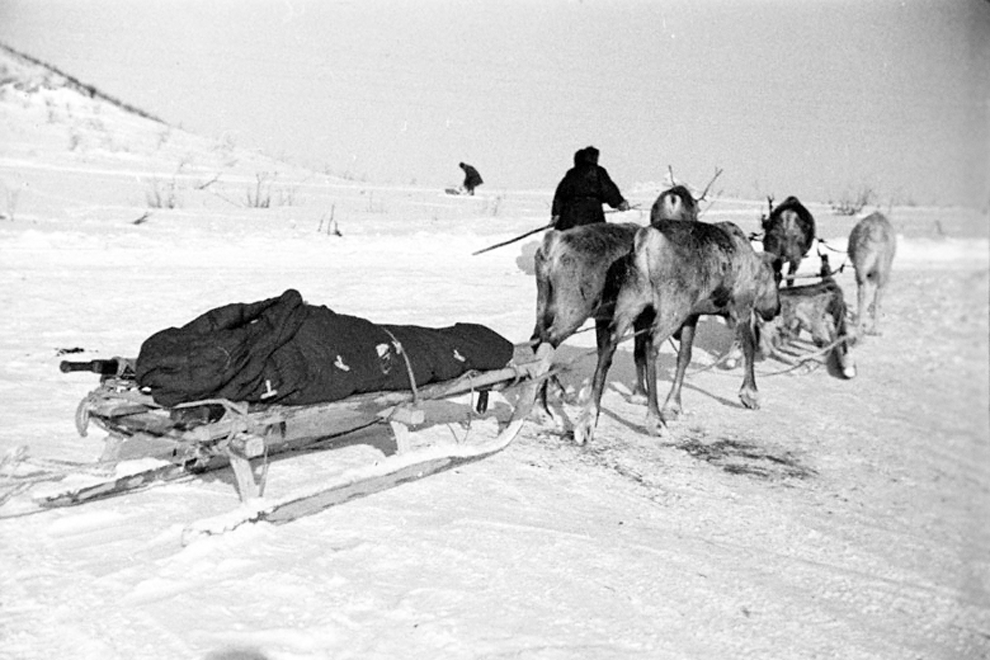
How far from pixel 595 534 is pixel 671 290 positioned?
282cm

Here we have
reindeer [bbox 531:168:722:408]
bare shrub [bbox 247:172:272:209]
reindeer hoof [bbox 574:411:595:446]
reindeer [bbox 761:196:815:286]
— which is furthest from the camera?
bare shrub [bbox 247:172:272:209]

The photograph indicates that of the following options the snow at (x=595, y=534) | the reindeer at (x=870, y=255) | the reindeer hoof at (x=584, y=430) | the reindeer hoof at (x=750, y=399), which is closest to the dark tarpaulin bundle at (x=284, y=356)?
the snow at (x=595, y=534)

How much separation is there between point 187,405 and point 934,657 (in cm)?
349

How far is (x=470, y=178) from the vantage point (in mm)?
27203

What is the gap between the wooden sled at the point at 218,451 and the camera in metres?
4.79

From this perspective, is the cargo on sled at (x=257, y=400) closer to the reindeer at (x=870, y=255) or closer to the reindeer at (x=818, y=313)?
the reindeer at (x=818, y=313)

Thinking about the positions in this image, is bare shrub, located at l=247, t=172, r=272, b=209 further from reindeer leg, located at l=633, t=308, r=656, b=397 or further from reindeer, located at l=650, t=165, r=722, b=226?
reindeer leg, located at l=633, t=308, r=656, b=397

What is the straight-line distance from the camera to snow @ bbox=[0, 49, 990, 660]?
3746 millimetres

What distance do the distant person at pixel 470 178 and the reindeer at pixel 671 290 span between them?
18.6 m

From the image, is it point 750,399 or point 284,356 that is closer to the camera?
point 284,356

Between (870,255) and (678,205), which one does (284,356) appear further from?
(870,255)

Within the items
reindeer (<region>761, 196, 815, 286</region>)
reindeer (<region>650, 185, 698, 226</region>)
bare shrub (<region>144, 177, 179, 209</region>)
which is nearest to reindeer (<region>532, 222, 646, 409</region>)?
reindeer (<region>650, 185, 698, 226</region>)

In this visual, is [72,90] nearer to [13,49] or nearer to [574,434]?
[13,49]

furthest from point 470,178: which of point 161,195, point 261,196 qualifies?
point 161,195
